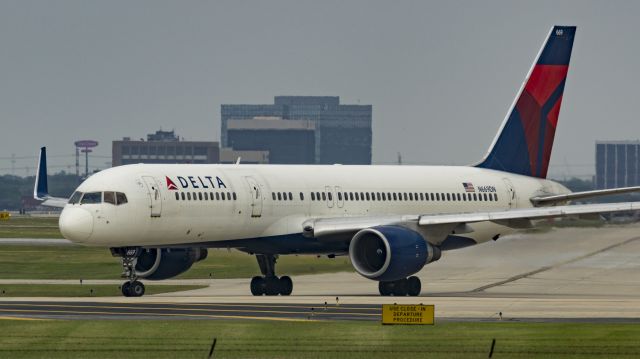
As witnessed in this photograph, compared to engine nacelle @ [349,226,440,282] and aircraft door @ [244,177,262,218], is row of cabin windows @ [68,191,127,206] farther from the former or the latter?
engine nacelle @ [349,226,440,282]

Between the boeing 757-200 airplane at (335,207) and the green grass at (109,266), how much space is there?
7408mm

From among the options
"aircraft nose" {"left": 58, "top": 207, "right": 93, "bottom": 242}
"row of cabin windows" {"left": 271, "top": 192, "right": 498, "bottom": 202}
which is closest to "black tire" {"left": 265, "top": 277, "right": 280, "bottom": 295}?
"row of cabin windows" {"left": 271, "top": 192, "right": 498, "bottom": 202}

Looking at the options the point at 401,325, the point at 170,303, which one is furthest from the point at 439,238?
the point at 401,325

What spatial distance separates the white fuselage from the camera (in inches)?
1981

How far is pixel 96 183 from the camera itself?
166 feet

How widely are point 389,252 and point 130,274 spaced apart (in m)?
9.16

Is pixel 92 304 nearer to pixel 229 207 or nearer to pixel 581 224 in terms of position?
pixel 229 207

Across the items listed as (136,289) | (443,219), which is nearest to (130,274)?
(136,289)

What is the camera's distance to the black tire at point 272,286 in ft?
187

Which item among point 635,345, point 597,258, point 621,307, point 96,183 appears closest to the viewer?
point 635,345

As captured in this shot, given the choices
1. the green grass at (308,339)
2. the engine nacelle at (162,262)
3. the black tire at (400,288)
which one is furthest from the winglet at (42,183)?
the green grass at (308,339)

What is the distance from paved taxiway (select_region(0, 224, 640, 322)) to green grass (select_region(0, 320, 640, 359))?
4.58 metres

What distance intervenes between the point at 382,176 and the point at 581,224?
3158cm

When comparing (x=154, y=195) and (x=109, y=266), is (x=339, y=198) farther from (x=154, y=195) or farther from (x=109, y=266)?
(x=109, y=266)
